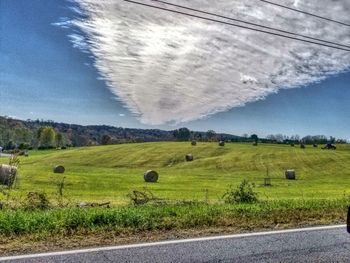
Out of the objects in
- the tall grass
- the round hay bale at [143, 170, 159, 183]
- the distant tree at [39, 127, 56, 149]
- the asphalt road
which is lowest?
the round hay bale at [143, 170, 159, 183]

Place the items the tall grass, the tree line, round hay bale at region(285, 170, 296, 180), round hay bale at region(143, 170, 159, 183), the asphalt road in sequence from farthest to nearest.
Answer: the tree line
round hay bale at region(285, 170, 296, 180)
round hay bale at region(143, 170, 159, 183)
the tall grass
the asphalt road

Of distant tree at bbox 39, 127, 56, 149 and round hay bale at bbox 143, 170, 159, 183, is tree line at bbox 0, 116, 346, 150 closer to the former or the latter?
distant tree at bbox 39, 127, 56, 149

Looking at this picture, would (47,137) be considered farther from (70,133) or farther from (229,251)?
(229,251)

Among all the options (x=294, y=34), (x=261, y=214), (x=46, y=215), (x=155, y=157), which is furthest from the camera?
(x=155, y=157)

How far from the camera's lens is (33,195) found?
9.64 m

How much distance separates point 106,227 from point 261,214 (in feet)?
10.2

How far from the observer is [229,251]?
214 inches

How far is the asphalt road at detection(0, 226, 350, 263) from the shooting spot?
5.01m

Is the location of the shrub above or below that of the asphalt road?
above

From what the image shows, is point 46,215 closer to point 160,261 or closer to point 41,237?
point 41,237

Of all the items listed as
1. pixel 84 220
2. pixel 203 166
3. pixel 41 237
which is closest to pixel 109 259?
pixel 41 237

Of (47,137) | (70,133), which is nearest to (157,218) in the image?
(47,137)

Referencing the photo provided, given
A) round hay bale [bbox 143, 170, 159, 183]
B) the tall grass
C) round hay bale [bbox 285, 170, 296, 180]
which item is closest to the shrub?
the tall grass

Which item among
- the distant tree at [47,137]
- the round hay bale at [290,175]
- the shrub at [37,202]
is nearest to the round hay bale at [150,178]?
the round hay bale at [290,175]
